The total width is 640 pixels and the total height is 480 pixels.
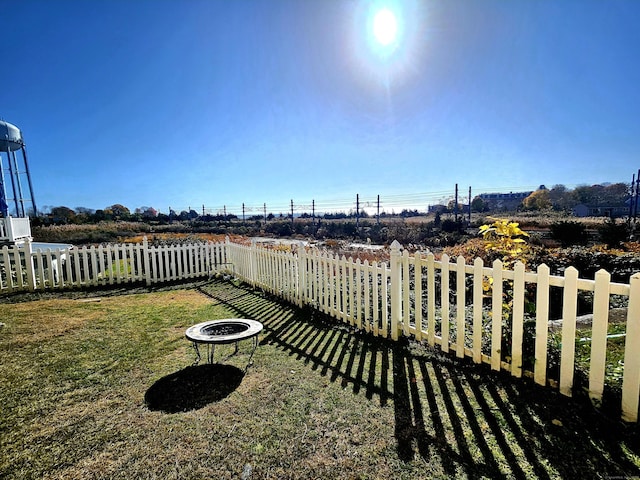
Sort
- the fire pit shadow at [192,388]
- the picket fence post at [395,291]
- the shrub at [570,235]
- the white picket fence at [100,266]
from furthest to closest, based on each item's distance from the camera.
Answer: the shrub at [570,235]
the white picket fence at [100,266]
the picket fence post at [395,291]
the fire pit shadow at [192,388]

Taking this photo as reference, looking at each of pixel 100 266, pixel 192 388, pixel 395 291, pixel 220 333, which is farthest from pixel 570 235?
pixel 100 266

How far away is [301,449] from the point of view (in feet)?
7.18

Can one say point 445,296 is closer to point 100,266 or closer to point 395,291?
point 395,291

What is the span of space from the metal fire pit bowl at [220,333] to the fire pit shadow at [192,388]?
0.68 feet

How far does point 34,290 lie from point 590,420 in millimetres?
10572

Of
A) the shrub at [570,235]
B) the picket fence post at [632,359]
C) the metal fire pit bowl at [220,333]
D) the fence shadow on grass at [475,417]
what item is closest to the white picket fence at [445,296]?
the picket fence post at [632,359]

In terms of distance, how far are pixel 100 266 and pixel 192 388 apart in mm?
7379

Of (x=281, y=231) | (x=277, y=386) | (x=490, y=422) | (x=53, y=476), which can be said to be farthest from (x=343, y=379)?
(x=281, y=231)

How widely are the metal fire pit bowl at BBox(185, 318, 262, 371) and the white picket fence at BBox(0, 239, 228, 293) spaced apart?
5573 millimetres

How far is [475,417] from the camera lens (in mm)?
2439

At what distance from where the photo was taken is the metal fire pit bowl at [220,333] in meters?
3.37

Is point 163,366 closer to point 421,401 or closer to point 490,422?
point 421,401

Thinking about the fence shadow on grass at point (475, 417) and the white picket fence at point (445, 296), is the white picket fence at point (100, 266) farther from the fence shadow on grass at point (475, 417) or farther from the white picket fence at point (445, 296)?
the fence shadow on grass at point (475, 417)

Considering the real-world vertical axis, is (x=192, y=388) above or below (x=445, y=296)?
below
